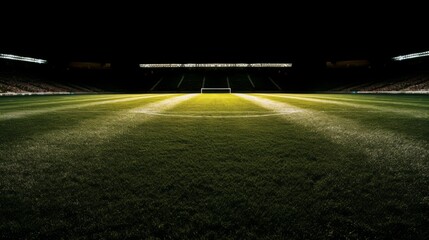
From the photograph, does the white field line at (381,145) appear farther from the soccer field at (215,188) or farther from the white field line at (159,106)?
the white field line at (159,106)

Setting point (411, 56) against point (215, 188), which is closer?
point (215, 188)

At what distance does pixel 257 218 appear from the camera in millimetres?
1523

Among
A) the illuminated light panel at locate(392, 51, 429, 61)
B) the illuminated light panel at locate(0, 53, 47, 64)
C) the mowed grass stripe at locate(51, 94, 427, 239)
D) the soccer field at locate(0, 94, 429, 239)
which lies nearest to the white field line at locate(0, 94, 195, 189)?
the soccer field at locate(0, 94, 429, 239)

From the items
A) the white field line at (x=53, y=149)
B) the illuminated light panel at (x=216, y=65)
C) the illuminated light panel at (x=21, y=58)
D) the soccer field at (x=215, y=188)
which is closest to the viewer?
the soccer field at (x=215, y=188)

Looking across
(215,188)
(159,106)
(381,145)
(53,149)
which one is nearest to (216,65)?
(159,106)

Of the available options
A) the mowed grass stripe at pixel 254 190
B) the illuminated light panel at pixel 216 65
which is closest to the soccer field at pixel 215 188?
the mowed grass stripe at pixel 254 190

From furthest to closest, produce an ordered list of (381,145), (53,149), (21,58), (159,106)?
(21,58)
(159,106)
(381,145)
(53,149)

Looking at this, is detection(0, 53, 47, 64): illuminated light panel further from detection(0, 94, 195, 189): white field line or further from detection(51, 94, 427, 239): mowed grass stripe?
detection(51, 94, 427, 239): mowed grass stripe

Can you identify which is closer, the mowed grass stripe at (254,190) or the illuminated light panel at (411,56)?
the mowed grass stripe at (254,190)

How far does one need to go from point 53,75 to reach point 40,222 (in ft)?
141

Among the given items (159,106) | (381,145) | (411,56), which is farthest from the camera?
(411,56)

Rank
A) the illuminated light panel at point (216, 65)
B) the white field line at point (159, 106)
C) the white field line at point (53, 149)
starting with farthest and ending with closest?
the illuminated light panel at point (216, 65)
the white field line at point (159, 106)
the white field line at point (53, 149)

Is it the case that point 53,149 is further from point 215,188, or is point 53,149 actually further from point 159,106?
point 159,106

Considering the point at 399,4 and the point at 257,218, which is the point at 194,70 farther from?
the point at 257,218
